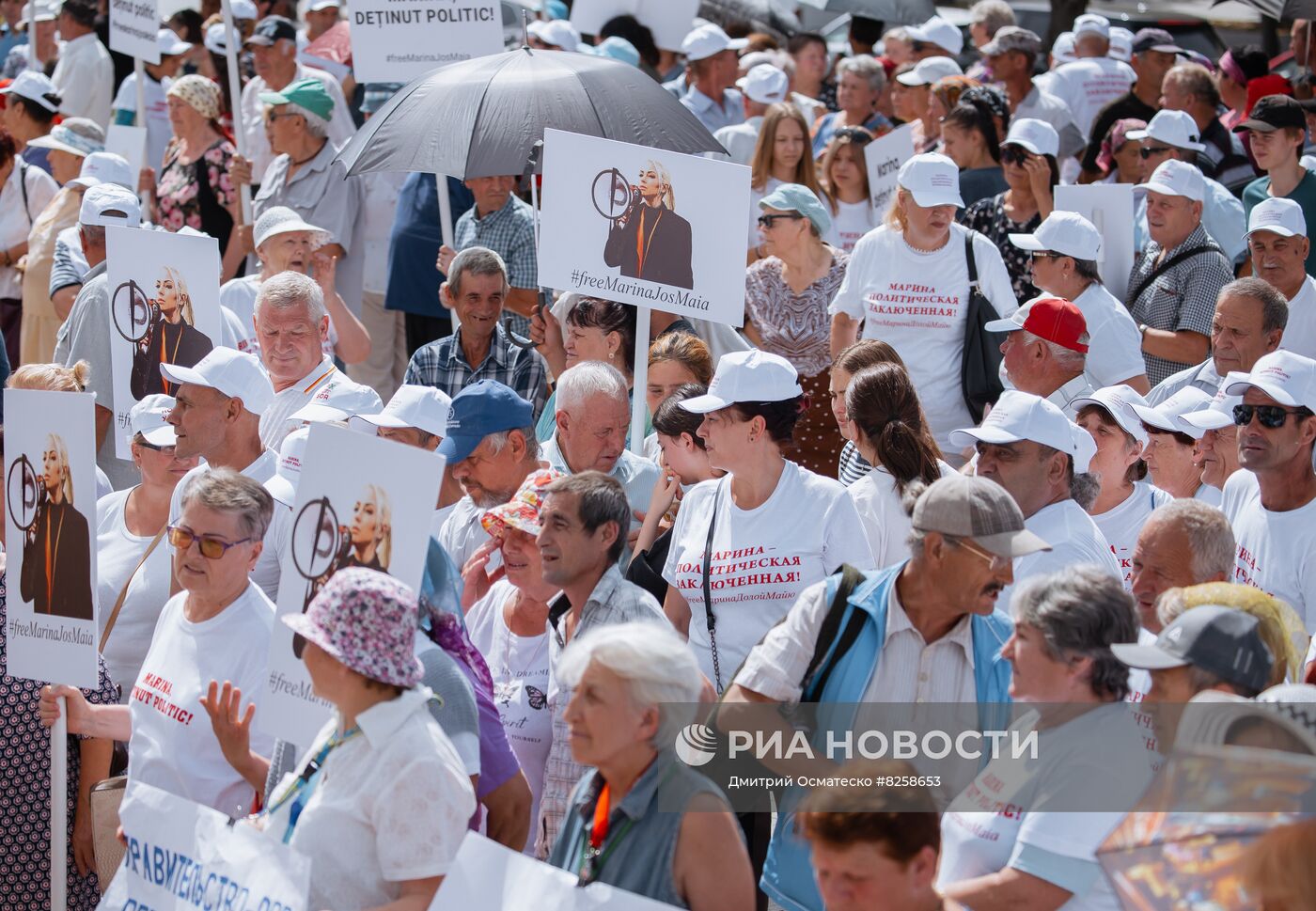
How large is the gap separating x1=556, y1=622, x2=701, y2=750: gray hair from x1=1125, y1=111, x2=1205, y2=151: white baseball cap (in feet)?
20.1

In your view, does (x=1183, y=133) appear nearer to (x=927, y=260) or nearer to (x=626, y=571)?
(x=927, y=260)

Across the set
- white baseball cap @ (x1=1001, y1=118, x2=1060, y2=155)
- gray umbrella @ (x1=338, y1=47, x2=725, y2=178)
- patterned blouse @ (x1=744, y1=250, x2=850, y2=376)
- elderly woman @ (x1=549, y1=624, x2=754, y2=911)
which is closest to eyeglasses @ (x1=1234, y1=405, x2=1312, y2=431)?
elderly woman @ (x1=549, y1=624, x2=754, y2=911)

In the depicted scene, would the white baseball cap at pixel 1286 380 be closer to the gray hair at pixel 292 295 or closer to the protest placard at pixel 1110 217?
the protest placard at pixel 1110 217

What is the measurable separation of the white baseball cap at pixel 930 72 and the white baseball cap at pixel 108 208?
217 inches

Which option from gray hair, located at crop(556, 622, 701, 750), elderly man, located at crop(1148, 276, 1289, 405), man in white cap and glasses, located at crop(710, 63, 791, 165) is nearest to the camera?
gray hair, located at crop(556, 622, 701, 750)

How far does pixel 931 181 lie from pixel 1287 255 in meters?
1.60

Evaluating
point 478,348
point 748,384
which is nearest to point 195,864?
point 748,384

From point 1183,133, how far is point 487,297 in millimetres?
3874

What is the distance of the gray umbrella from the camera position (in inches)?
279

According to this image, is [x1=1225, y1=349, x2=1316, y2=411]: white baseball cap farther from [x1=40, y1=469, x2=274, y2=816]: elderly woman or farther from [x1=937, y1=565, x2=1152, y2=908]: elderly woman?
[x1=40, y1=469, x2=274, y2=816]: elderly woman

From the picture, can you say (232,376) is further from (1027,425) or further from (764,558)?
(1027,425)

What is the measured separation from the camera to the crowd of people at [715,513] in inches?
131

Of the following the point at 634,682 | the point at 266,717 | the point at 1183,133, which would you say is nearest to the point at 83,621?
the point at 266,717

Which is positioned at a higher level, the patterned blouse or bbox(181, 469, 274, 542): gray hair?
bbox(181, 469, 274, 542): gray hair
